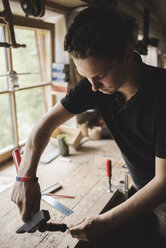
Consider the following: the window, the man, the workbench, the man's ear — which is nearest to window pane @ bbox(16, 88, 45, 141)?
the window

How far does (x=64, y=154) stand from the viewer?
6.73 feet

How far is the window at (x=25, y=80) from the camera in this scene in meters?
2.01

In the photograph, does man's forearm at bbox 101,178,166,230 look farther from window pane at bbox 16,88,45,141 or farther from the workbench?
window pane at bbox 16,88,45,141

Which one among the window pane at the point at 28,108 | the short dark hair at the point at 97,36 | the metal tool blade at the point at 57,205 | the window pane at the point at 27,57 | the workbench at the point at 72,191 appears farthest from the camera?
the window pane at the point at 28,108

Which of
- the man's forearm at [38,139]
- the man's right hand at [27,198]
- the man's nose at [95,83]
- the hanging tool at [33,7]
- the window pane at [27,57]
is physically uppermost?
the hanging tool at [33,7]

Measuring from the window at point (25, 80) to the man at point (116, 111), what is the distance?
0.95 meters

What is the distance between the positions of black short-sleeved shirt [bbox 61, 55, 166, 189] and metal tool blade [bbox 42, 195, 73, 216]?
458mm

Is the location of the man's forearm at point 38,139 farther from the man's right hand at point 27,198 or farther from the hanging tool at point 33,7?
the hanging tool at point 33,7

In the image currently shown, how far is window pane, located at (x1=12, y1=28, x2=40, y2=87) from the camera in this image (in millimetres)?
2308

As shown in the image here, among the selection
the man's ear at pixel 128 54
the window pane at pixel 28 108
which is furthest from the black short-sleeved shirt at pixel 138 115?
the window pane at pixel 28 108

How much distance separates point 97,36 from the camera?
2.66 feet

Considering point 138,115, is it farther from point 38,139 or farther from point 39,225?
point 39,225

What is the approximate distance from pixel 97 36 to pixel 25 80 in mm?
1892

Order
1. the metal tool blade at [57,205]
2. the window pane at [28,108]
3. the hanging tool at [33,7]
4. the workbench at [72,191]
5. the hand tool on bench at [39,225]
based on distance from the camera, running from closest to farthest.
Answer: the hand tool on bench at [39,225]
the workbench at [72,191]
the metal tool blade at [57,205]
the hanging tool at [33,7]
the window pane at [28,108]
